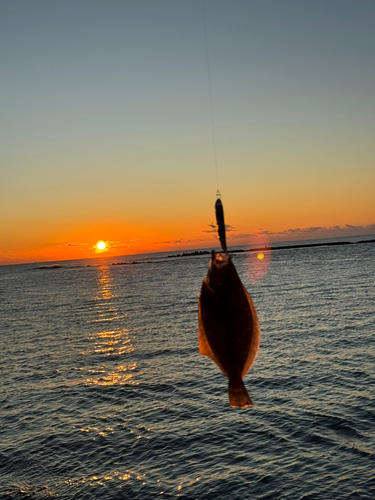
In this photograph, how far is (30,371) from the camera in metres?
26.6

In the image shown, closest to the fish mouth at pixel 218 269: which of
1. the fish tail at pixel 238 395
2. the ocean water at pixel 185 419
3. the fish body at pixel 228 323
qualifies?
the fish body at pixel 228 323

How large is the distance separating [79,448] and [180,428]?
389cm

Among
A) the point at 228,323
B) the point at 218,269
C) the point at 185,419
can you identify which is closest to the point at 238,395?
the point at 228,323

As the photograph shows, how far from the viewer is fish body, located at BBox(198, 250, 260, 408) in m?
4.64

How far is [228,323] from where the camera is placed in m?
4.83

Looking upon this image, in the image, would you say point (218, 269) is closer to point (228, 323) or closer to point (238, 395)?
point (228, 323)

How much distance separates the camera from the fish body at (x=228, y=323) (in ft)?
15.2

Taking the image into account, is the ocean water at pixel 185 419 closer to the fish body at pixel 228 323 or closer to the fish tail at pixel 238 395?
the fish tail at pixel 238 395

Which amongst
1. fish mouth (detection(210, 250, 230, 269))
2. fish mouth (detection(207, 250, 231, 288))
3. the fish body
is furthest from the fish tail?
fish mouth (detection(210, 250, 230, 269))

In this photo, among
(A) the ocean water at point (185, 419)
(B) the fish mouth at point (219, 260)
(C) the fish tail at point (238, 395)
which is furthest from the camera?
(A) the ocean water at point (185, 419)

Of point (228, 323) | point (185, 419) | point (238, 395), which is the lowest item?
point (185, 419)

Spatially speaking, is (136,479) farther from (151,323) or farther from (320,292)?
(320,292)

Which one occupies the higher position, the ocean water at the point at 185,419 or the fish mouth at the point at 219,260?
the fish mouth at the point at 219,260

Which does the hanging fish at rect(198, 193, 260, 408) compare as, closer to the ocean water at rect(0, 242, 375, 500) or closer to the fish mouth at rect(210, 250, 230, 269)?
the fish mouth at rect(210, 250, 230, 269)
